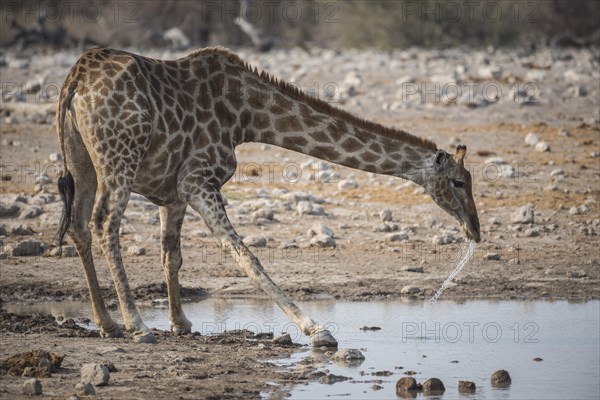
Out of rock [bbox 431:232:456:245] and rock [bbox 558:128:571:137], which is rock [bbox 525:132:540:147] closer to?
rock [bbox 558:128:571:137]

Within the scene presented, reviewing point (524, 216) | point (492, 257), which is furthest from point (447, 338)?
point (524, 216)

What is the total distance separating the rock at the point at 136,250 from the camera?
12.0 m

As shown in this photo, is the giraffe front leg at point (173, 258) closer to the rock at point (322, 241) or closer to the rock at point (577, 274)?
the rock at point (322, 241)

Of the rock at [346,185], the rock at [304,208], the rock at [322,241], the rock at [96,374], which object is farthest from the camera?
the rock at [346,185]

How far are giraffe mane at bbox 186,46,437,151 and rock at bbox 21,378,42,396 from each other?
135 inches

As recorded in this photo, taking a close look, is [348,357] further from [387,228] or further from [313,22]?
[313,22]

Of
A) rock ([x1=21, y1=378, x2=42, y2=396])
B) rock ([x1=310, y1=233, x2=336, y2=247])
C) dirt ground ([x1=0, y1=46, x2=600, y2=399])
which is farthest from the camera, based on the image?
rock ([x1=310, y1=233, x2=336, y2=247])

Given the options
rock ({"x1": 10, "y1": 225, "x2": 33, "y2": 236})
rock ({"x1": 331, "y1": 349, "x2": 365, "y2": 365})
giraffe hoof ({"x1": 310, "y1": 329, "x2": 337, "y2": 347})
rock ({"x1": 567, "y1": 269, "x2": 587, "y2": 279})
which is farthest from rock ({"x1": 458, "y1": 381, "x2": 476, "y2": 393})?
rock ({"x1": 10, "y1": 225, "x2": 33, "y2": 236})

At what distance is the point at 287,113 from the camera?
941 centimetres

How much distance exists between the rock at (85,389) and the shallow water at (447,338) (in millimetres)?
1245

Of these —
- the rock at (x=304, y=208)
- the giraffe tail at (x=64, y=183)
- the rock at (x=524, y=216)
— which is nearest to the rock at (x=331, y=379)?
the giraffe tail at (x=64, y=183)

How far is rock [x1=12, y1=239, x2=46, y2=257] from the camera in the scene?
1173cm

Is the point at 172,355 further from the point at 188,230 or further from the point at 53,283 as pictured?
the point at 188,230

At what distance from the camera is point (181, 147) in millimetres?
9094
